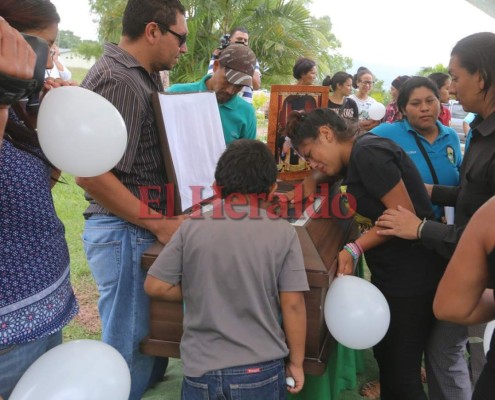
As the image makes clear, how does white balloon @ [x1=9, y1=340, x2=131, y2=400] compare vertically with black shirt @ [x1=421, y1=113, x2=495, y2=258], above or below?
below

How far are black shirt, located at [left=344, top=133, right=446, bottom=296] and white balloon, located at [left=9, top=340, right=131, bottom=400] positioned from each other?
42.8 inches

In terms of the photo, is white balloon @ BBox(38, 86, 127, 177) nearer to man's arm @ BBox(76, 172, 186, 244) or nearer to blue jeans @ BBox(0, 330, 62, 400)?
man's arm @ BBox(76, 172, 186, 244)

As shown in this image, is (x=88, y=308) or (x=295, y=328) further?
(x=88, y=308)

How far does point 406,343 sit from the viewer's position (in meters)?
1.85

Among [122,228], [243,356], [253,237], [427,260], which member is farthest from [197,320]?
[427,260]

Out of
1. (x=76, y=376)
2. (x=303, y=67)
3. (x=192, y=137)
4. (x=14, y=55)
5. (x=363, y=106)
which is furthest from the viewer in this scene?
(x=363, y=106)

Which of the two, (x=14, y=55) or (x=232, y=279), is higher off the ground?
(x=14, y=55)

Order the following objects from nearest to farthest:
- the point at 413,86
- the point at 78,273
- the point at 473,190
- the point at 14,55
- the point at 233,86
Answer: the point at 14,55
the point at 473,190
the point at 233,86
the point at 413,86
the point at 78,273

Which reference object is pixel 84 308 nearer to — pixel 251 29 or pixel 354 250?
pixel 354 250

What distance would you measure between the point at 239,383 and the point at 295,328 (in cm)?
24

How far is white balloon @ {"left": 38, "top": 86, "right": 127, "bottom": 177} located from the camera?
1.09m

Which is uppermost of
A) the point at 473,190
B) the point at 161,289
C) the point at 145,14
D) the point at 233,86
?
the point at 145,14

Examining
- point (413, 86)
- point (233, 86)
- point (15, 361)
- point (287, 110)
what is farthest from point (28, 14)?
point (413, 86)

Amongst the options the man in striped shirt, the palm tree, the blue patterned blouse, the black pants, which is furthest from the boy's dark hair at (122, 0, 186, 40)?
the palm tree
